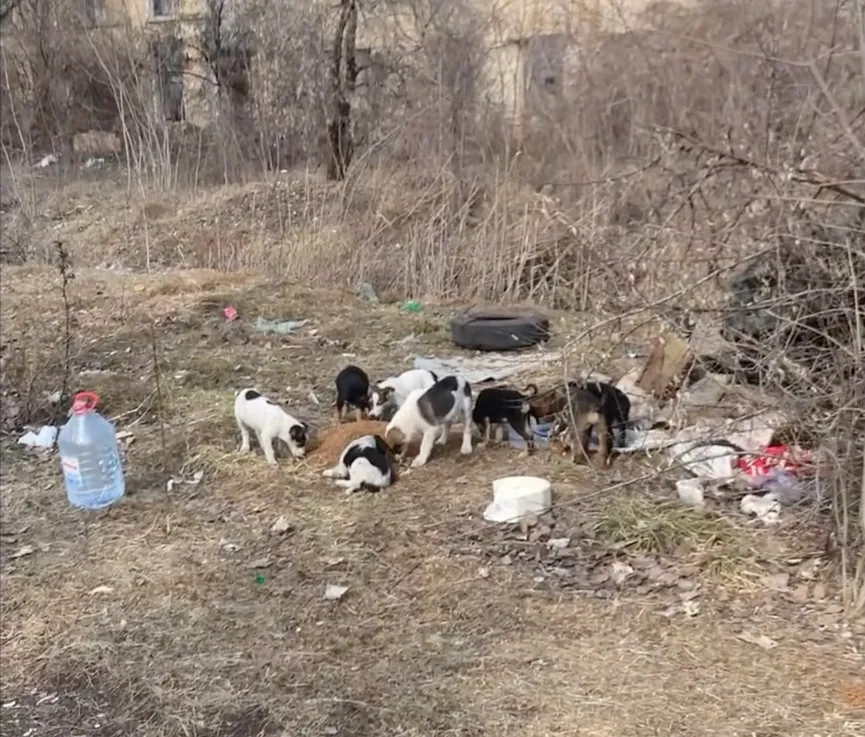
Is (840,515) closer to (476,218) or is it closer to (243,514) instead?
(243,514)

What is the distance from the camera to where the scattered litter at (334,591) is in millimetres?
3223

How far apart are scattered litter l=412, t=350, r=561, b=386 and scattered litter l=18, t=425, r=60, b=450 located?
1937mm

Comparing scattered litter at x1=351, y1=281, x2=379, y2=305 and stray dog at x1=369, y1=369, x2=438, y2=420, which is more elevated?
stray dog at x1=369, y1=369, x2=438, y2=420

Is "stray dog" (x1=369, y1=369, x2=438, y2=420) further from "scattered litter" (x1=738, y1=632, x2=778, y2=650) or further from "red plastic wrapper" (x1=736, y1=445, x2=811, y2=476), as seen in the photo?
"scattered litter" (x1=738, y1=632, x2=778, y2=650)

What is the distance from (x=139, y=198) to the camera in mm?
9656

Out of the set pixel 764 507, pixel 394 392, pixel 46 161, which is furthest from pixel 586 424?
pixel 46 161

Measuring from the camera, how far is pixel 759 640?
2.85 meters

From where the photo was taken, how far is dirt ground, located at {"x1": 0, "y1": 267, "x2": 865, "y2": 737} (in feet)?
8.61

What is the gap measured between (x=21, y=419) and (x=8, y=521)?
42.1 inches

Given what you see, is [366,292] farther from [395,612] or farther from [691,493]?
[395,612]

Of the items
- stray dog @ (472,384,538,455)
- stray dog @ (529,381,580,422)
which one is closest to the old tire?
stray dog @ (529,381,580,422)

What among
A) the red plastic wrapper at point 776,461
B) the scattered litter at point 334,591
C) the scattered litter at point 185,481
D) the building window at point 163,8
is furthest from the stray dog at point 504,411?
the building window at point 163,8

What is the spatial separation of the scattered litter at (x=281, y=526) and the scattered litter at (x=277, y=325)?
2.89 metres

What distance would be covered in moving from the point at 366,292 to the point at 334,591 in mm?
4643
